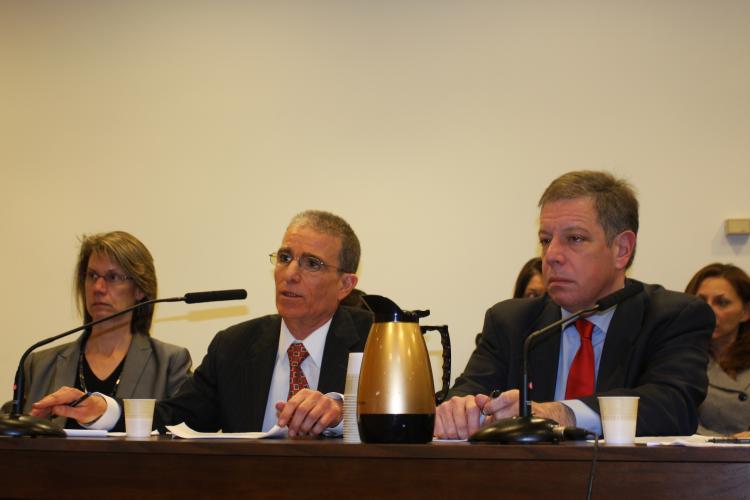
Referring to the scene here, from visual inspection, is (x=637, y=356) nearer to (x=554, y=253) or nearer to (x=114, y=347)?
(x=554, y=253)

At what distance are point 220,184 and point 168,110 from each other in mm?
447

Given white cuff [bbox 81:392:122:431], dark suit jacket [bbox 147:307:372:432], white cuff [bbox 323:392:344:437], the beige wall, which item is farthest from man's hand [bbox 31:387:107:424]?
the beige wall

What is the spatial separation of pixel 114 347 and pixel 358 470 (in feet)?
8.04

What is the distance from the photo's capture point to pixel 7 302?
14.2ft

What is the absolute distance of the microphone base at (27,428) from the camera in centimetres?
183

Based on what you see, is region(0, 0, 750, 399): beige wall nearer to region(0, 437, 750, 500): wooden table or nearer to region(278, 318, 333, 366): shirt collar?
region(278, 318, 333, 366): shirt collar

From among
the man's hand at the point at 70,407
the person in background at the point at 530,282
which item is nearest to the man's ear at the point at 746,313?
the person in background at the point at 530,282

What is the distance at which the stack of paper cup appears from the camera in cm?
182

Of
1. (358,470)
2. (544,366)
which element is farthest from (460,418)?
(544,366)

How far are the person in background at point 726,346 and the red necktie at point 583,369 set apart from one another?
4.00 ft

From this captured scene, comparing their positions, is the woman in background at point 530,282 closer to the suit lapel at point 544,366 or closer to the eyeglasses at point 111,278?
the suit lapel at point 544,366

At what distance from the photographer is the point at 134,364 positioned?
3.55 m

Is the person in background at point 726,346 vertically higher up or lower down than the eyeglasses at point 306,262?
lower down

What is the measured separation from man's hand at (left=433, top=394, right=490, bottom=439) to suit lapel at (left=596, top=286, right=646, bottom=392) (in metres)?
0.58
